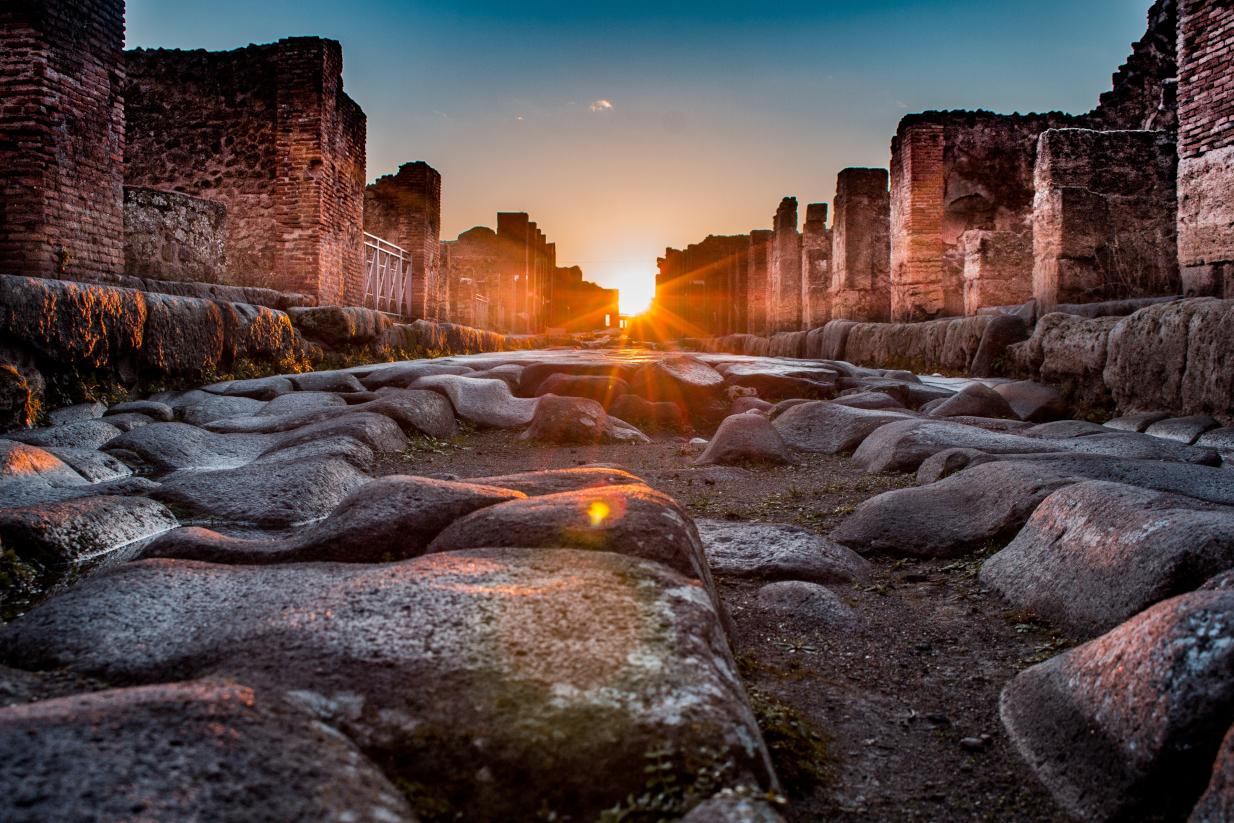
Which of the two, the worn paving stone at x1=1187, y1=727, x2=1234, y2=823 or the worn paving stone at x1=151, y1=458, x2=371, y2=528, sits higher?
the worn paving stone at x1=151, y1=458, x2=371, y2=528

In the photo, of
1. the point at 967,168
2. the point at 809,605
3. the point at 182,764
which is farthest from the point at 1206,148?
the point at 182,764

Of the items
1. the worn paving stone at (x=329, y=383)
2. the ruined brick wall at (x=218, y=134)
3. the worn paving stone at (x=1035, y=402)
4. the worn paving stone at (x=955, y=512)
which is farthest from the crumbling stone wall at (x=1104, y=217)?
the ruined brick wall at (x=218, y=134)

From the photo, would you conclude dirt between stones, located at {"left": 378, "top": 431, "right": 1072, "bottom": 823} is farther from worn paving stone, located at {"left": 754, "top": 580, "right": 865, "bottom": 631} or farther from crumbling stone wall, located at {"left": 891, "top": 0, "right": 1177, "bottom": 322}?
crumbling stone wall, located at {"left": 891, "top": 0, "right": 1177, "bottom": 322}

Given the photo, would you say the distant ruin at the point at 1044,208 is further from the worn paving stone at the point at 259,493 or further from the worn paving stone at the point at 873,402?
the worn paving stone at the point at 259,493

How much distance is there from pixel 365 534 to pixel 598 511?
0.59m

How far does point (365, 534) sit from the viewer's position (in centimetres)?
176

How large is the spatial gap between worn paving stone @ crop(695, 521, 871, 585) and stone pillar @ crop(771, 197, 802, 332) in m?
16.0

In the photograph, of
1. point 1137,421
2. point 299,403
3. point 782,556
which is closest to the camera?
point 782,556

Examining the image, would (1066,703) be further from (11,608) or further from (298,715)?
(11,608)

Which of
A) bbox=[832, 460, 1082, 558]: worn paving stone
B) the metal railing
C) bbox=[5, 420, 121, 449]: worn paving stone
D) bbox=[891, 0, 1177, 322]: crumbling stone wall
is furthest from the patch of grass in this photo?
the metal railing

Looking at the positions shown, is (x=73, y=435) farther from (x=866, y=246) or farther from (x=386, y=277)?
(x=866, y=246)

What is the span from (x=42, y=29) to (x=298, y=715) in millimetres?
7165

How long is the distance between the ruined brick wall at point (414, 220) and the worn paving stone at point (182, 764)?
1460cm

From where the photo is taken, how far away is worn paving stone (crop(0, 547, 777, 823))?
930mm
